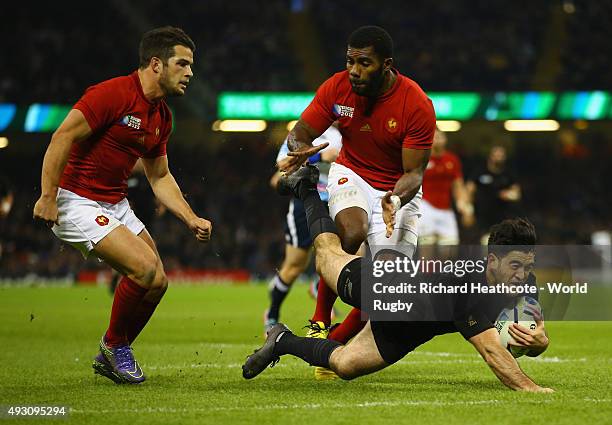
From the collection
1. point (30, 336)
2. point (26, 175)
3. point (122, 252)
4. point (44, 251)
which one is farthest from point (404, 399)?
point (26, 175)

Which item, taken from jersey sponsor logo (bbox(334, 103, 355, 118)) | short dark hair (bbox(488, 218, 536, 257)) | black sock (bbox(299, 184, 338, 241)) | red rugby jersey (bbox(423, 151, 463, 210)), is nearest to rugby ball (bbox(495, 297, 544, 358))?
short dark hair (bbox(488, 218, 536, 257))

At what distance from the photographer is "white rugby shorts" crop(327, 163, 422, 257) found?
717 centimetres

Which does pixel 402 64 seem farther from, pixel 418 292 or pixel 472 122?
pixel 418 292

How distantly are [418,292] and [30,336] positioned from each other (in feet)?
18.5

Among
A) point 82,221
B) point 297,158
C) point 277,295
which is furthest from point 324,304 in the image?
point 277,295

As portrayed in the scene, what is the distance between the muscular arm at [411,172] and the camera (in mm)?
6883

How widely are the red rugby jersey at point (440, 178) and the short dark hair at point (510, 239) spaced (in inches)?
290

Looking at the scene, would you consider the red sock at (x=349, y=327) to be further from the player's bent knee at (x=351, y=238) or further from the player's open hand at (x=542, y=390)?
the player's open hand at (x=542, y=390)

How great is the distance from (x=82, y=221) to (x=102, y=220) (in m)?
0.13

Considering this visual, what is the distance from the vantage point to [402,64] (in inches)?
1174

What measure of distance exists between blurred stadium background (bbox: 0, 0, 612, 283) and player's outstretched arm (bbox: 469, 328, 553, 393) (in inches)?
764

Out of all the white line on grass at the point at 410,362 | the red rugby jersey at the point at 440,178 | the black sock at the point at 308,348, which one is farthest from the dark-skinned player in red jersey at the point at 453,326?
the red rugby jersey at the point at 440,178

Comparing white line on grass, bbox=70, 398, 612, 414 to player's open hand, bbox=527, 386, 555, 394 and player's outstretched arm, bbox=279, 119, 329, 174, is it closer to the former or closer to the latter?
player's open hand, bbox=527, 386, 555, 394

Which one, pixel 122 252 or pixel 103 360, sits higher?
pixel 122 252
